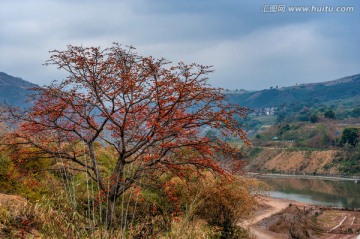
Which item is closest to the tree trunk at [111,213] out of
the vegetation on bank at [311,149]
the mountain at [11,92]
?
the vegetation on bank at [311,149]

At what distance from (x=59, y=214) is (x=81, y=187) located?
579 centimetres

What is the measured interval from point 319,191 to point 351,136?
2095cm

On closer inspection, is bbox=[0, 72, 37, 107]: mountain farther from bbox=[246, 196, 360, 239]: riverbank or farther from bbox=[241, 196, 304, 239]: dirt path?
bbox=[246, 196, 360, 239]: riverbank

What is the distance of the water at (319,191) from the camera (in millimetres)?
39641

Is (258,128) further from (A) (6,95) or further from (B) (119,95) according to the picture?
(B) (119,95)

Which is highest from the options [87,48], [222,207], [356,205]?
[87,48]

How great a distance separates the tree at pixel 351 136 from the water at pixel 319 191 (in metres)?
11.1

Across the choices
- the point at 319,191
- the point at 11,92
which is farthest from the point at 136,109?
the point at 11,92

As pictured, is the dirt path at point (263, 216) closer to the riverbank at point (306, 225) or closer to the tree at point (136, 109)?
the riverbank at point (306, 225)

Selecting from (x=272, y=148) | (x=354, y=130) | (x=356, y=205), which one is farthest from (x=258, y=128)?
(x=356, y=205)

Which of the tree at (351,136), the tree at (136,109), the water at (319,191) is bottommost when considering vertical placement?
the water at (319,191)

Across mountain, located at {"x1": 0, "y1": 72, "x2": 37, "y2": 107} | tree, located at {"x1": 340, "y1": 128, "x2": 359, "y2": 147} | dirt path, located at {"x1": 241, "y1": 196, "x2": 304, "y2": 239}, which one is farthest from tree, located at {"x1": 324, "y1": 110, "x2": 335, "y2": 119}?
mountain, located at {"x1": 0, "y1": 72, "x2": 37, "y2": 107}

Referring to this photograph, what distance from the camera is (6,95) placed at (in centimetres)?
15712

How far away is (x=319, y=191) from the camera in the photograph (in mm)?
46656
